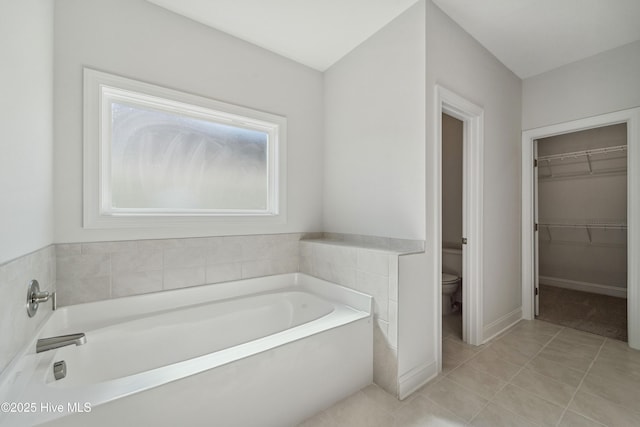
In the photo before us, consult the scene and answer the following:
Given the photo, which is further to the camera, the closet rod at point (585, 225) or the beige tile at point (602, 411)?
the closet rod at point (585, 225)

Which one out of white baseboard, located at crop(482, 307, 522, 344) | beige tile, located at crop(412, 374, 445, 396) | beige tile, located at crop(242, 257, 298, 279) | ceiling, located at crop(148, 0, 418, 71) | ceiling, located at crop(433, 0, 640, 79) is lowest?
beige tile, located at crop(412, 374, 445, 396)

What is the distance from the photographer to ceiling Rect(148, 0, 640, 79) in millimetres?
1894

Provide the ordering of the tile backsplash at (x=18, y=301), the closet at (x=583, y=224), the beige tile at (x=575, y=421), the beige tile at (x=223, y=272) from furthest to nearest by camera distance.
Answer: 1. the closet at (x=583, y=224)
2. the beige tile at (x=223, y=272)
3. the beige tile at (x=575, y=421)
4. the tile backsplash at (x=18, y=301)

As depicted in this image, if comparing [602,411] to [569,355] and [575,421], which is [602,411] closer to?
[575,421]

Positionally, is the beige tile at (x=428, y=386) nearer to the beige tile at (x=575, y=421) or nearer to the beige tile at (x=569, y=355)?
the beige tile at (x=575, y=421)

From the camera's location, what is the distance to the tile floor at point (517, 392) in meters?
1.46

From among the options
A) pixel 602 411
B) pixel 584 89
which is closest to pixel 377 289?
pixel 602 411

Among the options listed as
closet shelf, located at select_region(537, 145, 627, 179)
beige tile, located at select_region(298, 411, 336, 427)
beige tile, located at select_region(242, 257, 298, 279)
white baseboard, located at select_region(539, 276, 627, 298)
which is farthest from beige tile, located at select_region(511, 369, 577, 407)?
closet shelf, located at select_region(537, 145, 627, 179)

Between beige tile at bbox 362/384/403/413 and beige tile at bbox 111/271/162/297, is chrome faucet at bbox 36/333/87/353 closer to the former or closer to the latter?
beige tile at bbox 111/271/162/297

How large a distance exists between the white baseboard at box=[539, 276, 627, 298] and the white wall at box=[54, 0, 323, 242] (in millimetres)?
3900

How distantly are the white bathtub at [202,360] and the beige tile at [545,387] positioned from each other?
39.8 inches

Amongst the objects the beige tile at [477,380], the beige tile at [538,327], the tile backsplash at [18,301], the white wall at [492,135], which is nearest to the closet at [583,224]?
the beige tile at [538,327]

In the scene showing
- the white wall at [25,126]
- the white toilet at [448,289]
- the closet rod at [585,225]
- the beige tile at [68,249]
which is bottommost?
the white toilet at [448,289]

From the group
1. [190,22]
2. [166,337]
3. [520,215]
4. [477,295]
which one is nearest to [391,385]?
[477,295]
